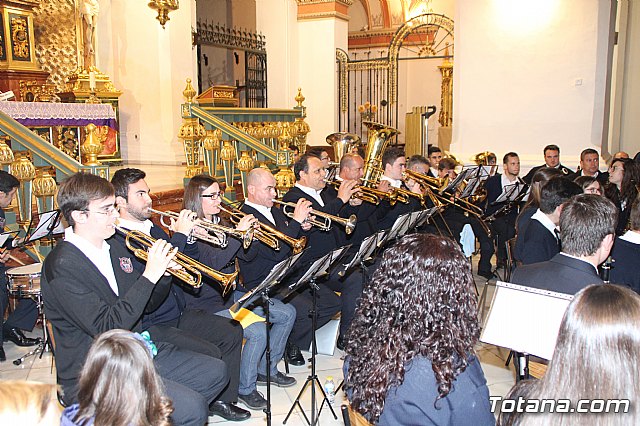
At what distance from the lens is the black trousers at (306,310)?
15.8ft

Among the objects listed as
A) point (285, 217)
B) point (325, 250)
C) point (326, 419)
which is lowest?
point (326, 419)

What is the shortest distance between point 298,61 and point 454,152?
214 inches

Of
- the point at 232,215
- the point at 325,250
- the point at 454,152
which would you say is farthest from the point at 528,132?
the point at 232,215

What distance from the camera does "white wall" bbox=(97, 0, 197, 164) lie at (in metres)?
11.4

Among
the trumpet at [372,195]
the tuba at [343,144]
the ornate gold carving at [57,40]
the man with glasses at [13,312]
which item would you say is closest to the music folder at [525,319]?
the trumpet at [372,195]

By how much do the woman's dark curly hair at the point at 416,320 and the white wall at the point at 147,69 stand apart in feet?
33.2

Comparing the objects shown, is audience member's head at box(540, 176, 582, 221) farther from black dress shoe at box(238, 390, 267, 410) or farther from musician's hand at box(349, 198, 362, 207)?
black dress shoe at box(238, 390, 267, 410)

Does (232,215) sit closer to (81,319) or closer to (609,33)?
(81,319)

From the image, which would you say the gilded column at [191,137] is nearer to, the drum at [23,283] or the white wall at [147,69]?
the drum at [23,283]

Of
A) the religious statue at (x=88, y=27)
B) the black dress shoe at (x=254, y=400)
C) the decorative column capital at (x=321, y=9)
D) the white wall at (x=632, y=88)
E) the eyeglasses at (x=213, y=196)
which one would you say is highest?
the decorative column capital at (x=321, y=9)

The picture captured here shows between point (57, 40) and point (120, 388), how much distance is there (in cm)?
1062

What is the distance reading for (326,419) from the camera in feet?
13.0

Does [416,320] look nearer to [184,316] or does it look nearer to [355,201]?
[184,316]

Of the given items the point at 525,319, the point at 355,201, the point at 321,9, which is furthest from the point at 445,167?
the point at 321,9
